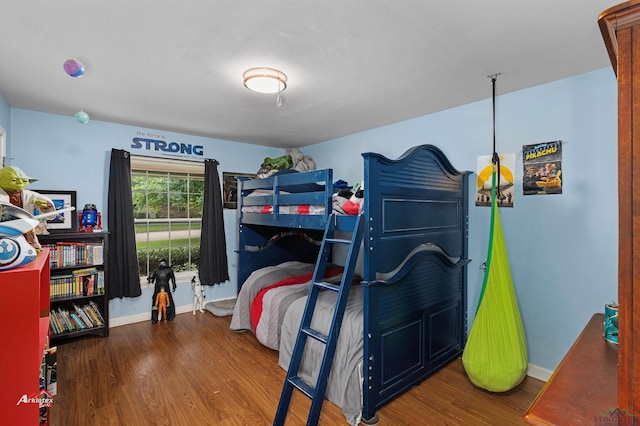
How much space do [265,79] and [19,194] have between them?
1603 mm

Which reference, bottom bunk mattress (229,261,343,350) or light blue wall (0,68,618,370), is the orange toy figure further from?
light blue wall (0,68,618,370)

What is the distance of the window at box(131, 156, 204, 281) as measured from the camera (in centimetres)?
399

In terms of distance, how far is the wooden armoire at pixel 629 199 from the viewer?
2.10ft

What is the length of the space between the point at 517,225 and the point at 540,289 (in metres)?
0.53

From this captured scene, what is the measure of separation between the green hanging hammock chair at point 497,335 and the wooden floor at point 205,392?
0.18 m

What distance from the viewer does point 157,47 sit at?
1.92 m

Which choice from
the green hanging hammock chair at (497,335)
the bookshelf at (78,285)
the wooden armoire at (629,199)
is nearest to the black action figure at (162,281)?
the bookshelf at (78,285)

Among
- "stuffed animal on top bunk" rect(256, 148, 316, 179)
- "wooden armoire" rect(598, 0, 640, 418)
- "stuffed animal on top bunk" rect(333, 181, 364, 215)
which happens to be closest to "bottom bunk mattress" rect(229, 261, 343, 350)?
"stuffed animal on top bunk" rect(333, 181, 364, 215)

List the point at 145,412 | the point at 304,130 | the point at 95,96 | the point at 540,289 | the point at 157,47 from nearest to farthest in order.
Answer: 1. the point at 157,47
2. the point at 145,412
3. the point at 540,289
4. the point at 95,96
5. the point at 304,130

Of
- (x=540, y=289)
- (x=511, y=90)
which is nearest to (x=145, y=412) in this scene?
(x=540, y=289)

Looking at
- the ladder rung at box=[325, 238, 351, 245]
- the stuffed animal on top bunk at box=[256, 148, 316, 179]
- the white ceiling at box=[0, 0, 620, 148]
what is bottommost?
the ladder rung at box=[325, 238, 351, 245]

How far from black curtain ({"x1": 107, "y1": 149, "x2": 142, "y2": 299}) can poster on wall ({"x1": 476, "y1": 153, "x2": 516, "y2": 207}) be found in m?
3.70

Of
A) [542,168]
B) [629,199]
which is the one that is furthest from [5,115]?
[542,168]

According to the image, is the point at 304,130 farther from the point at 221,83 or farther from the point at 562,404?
the point at 562,404
